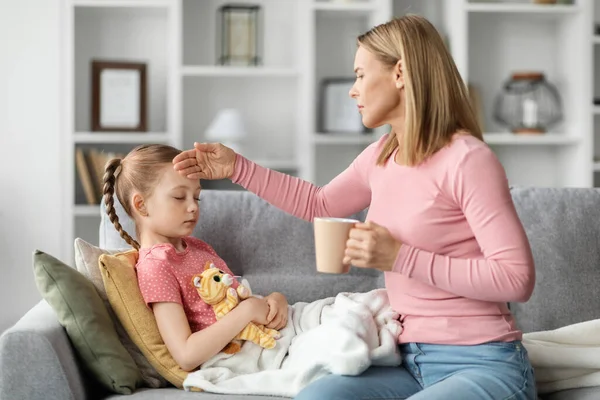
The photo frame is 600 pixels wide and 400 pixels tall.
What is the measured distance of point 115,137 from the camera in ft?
13.3

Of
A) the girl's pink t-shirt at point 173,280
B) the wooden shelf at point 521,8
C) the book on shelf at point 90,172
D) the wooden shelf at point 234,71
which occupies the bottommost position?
the girl's pink t-shirt at point 173,280

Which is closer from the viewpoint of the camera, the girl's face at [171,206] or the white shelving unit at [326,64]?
the girl's face at [171,206]

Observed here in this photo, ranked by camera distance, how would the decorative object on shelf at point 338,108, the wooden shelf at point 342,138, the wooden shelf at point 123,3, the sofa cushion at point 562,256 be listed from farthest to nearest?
1. the decorative object on shelf at point 338,108
2. the wooden shelf at point 342,138
3. the wooden shelf at point 123,3
4. the sofa cushion at point 562,256

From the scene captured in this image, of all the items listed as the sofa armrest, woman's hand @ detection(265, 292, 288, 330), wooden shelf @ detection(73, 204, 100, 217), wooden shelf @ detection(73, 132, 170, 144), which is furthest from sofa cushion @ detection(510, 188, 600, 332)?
wooden shelf @ detection(73, 204, 100, 217)

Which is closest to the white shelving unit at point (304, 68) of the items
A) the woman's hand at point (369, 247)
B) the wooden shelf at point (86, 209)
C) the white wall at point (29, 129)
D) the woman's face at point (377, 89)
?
the wooden shelf at point (86, 209)

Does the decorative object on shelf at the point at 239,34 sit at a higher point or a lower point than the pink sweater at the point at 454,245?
higher

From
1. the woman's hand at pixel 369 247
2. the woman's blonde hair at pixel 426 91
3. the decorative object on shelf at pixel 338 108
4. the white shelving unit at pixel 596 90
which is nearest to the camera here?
the woman's hand at pixel 369 247

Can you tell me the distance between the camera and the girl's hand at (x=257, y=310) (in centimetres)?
198

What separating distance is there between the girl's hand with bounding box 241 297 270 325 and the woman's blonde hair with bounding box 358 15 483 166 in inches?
20.1

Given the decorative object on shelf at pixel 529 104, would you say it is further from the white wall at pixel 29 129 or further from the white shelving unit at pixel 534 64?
the white wall at pixel 29 129

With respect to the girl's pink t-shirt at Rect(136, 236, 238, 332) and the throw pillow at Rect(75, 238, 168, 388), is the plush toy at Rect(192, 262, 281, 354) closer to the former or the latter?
the girl's pink t-shirt at Rect(136, 236, 238, 332)

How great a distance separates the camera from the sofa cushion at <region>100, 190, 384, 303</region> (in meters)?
2.34

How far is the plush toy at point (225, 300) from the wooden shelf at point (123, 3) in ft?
7.69

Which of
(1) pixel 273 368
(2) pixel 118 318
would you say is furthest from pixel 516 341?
(2) pixel 118 318
